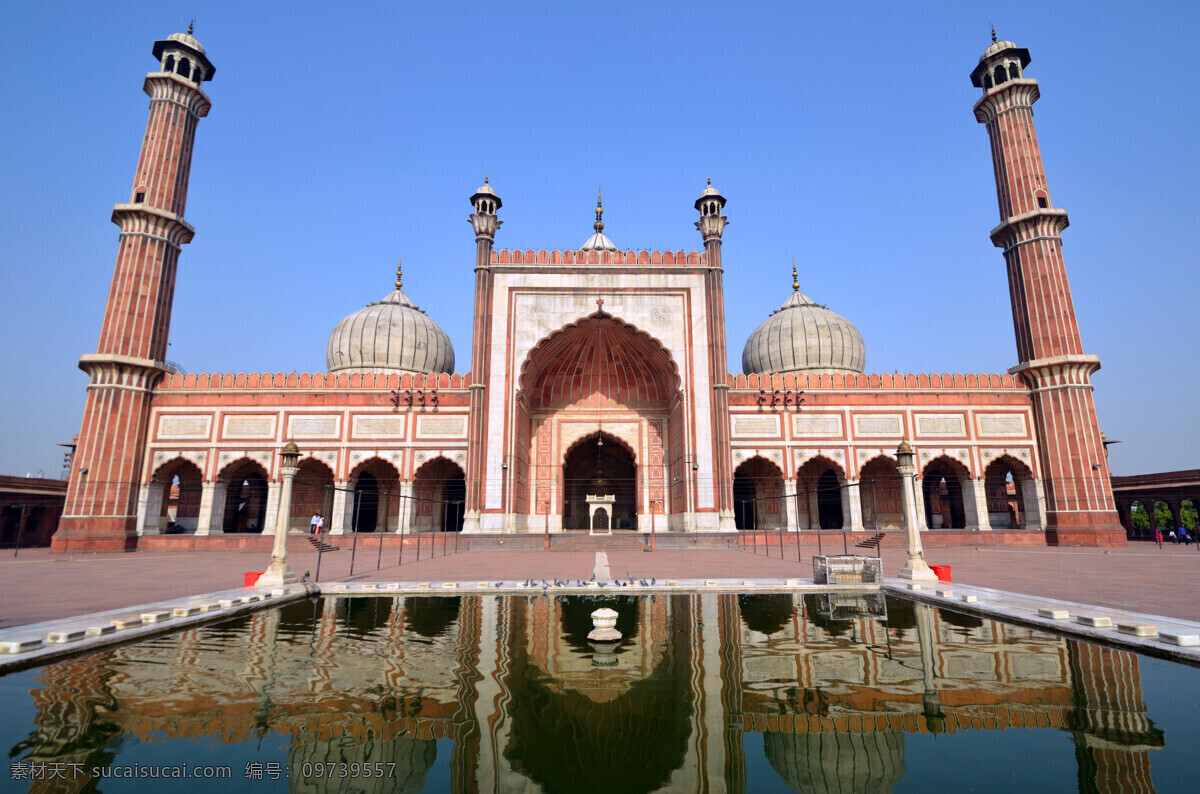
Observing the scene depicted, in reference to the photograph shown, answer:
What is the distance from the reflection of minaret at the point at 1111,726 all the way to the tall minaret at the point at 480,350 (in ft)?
63.8

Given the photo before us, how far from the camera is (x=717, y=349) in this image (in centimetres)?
2398

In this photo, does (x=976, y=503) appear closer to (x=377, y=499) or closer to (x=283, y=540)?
(x=283, y=540)

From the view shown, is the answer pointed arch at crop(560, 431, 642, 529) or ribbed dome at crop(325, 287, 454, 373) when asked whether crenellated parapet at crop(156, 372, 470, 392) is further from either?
pointed arch at crop(560, 431, 642, 529)

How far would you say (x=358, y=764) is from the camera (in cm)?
314

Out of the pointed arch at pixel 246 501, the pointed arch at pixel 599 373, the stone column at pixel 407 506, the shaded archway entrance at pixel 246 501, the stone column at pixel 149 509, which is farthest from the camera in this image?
the shaded archway entrance at pixel 246 501

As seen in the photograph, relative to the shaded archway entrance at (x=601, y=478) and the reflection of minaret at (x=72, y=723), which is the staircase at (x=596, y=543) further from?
the reflection of minaret at (x=72, y=723)

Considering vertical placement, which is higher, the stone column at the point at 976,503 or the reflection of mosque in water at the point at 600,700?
the stone column at the point at 976,503

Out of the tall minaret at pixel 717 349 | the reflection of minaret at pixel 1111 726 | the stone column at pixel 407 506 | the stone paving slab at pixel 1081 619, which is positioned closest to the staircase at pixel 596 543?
the tall minaret at pixel 717 349

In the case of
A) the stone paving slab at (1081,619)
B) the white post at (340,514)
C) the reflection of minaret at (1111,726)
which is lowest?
the reflection of minaret at (1111,726)

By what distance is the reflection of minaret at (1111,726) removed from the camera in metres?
2.90

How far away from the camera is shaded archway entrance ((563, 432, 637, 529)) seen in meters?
28.0

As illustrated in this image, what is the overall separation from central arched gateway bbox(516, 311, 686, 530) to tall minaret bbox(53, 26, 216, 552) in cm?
1464

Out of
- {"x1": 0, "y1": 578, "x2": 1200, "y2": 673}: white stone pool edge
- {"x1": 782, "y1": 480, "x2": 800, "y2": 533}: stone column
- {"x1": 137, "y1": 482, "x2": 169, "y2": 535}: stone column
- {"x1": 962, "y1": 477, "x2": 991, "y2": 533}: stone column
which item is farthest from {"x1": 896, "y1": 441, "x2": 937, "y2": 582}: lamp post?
{"x1": 137, "y1": 482, "x2": 169, "y2": 535}: stone column

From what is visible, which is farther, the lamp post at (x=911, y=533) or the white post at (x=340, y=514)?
the white post at (x=340, y=514)
